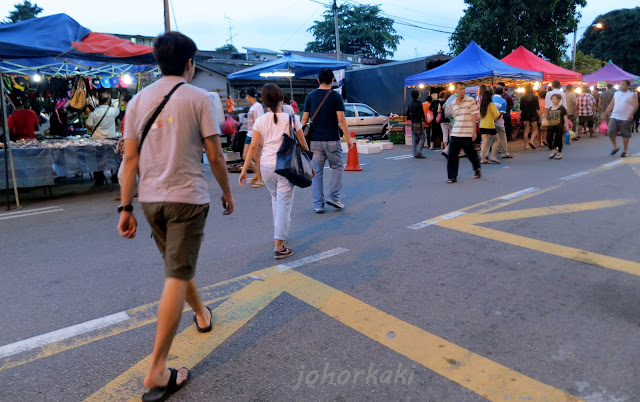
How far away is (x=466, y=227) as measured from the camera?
5598 millimetres

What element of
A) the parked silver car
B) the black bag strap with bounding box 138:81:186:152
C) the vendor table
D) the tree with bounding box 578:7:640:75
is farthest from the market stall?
the black bag strap with bounding box 138:81:186:152

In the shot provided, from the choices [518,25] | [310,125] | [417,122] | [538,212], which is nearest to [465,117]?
[538,212]

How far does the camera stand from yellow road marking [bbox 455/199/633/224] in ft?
19.5

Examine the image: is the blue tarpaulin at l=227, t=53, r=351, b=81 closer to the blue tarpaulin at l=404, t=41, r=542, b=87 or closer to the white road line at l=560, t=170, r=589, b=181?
the blue tarpaulin at l=404, t=41, r=542, b=87

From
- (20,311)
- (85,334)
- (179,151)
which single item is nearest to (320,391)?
(179,151)

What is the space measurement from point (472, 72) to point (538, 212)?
8.38 m

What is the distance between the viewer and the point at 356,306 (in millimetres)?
3521

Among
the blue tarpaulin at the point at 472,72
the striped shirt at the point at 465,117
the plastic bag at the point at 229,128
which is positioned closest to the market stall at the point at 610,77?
the blue tarpaulin at the point at 472,72

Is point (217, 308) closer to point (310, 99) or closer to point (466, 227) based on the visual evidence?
point (466, 227)

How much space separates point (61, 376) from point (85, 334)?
0.53 metres

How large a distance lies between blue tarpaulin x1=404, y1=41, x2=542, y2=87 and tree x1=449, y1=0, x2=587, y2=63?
14.4 metres

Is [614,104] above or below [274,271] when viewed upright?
above

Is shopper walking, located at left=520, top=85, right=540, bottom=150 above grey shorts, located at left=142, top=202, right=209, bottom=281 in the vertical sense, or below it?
above

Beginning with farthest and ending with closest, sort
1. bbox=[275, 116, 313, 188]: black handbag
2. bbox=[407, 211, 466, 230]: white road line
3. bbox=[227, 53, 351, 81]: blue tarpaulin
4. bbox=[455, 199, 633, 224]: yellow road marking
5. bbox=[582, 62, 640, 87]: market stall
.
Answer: bbox=[582, 62, 640, 87]: market stall → bbox=[227, 53, 351, 81]: blue tarpaulin → bbox=[455, 199, 633, 224]: yellow road marking → bbox=[407, 211, 466, 230]: white road line → bbox=[275, 116, 313, 188]: black handbag
